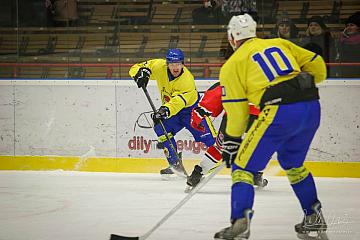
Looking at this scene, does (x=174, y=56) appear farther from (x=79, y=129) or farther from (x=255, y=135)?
(x=255, y=135)

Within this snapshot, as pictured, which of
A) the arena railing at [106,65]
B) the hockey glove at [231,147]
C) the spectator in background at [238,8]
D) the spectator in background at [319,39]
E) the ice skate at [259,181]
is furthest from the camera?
the arena railing at [106,65]

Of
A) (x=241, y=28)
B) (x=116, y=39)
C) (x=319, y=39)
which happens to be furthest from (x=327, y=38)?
(x=241, y=28)

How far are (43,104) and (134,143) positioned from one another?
39.2 inches

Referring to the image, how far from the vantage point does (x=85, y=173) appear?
7922mm

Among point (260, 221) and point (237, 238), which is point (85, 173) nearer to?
point (260, 221)

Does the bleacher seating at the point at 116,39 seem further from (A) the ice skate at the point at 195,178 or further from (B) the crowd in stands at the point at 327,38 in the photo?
(A) the ice skate at the point at 195,178

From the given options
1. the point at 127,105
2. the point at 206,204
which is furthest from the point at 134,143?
the point at 206,204

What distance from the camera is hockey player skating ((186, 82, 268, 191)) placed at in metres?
6.03

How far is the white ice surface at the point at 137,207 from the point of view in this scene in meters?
4.75

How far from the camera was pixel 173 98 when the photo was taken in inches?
286

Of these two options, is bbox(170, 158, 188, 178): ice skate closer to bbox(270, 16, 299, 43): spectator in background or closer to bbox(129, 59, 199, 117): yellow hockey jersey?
bbox(129, 59, 199, 117): yellow hockey jersey

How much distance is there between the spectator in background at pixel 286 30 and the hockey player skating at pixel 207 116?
122 centimetres

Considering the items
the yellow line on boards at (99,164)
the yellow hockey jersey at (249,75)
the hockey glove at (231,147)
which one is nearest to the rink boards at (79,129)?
the yellow line on boards at (99,164)

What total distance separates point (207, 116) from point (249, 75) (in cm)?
218
